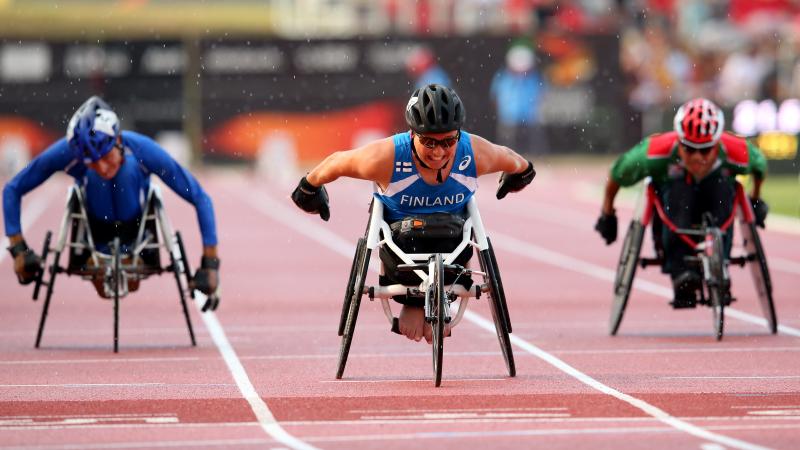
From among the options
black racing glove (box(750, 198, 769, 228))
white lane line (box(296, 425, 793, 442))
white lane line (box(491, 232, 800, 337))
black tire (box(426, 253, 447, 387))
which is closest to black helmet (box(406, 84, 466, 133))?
black tire (box(426, 253, 447, 387))

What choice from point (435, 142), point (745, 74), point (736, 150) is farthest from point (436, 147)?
point (745, 74)

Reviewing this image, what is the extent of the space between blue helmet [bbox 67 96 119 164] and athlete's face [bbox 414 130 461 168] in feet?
9.05

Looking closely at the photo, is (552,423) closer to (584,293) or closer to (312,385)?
(312,385)

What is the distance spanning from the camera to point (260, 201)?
34.3 meters

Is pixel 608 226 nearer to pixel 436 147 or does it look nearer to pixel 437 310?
pixel 436 147

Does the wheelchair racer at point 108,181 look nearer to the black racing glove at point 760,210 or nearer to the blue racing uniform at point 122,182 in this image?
the blue racing uniform at point 122,182

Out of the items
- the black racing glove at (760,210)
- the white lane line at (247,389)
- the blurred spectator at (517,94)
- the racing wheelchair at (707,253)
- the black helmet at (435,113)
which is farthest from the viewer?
the blurred spectator at (517,94)

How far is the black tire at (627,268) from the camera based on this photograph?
44.4 ft

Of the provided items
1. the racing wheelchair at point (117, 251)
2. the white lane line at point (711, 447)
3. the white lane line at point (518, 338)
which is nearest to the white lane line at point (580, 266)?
Answer: the white lane line at point (518, 338)

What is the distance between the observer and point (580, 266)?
2112 cm

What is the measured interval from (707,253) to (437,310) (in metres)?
3.38

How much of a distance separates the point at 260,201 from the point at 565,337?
20.8 metres

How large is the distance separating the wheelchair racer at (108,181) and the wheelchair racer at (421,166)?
2.00m

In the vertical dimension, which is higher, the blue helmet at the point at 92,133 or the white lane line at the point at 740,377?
the blue helmet at the point at 92,133
